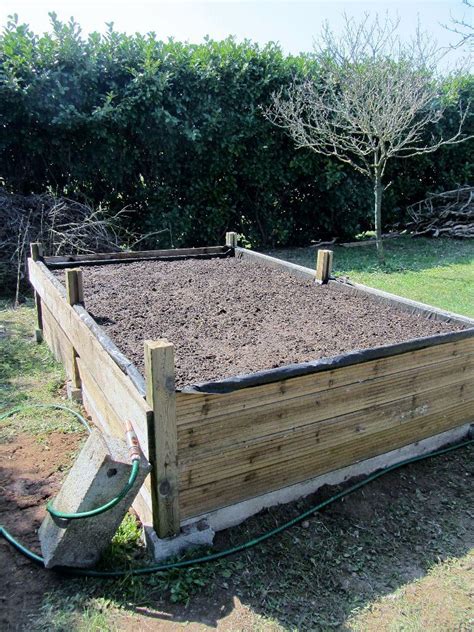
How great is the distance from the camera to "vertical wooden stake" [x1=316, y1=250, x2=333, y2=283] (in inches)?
163

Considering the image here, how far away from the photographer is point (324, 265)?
4176mm

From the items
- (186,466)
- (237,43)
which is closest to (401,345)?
(186,466)

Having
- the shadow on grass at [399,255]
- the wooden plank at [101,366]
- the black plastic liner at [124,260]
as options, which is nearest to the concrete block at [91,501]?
the wooden plank at [101,366]

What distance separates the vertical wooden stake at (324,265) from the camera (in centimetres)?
413

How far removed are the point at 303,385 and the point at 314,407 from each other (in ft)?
0.44

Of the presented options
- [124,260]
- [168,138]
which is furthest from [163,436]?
[168,138]

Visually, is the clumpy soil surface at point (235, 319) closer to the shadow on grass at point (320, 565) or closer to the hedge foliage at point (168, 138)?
the shadow on grass at point (320, 565)

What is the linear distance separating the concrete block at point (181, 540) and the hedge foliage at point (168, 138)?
5810 millimetres

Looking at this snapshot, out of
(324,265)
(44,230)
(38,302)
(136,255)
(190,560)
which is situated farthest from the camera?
(44,230)

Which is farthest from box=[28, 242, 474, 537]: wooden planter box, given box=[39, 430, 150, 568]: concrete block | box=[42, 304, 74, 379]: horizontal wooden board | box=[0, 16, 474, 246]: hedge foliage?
box=[0, 16, 474, 246]: hedge foliage

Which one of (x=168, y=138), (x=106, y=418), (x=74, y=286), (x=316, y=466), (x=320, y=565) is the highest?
(x=168, y=138)

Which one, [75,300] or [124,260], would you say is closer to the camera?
[75,300]

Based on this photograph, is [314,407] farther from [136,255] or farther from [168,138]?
[168,138]

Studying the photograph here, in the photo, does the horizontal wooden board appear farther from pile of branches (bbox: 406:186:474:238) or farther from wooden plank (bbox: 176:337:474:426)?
pile of branches (bbox: 406:186:474:238)
